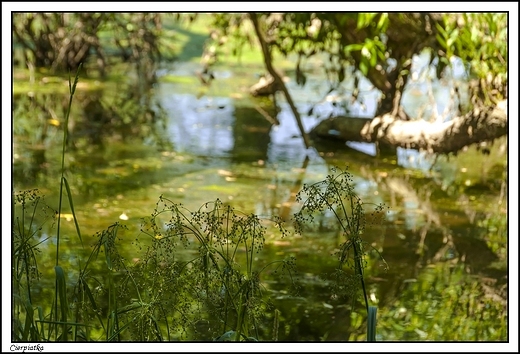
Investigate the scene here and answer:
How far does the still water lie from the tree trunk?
17 centimetres

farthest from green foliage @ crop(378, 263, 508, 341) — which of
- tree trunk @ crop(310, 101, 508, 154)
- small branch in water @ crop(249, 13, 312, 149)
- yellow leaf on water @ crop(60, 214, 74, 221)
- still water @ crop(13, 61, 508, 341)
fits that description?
small branch in water @ crop(249, 13, 312, 149)

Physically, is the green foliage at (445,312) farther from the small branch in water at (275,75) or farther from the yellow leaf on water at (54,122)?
the yellow leaf on water at (54,122)

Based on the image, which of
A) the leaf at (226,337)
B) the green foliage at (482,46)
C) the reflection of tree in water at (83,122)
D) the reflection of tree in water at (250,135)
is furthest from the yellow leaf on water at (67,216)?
the leaf at (226,337)

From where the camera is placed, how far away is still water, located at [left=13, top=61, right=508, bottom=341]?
4.19 m

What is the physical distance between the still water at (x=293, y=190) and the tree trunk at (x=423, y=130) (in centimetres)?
17

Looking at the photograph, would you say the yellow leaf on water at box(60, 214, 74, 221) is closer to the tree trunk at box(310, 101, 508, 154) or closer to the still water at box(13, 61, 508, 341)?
the still water at box(13, 61, 508, 341)

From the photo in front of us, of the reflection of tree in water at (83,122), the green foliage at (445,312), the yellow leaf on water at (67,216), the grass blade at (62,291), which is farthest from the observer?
the reflection of tree in water at (83,122)

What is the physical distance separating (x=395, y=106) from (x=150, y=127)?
249cm

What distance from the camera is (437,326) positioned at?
400 cm

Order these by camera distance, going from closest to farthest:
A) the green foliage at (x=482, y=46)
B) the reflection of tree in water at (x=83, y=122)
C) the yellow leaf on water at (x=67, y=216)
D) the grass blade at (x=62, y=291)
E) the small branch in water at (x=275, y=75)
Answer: the grass blade at (x=62, y=291) < the yellow leaf on water at (x=67, y=216) < the green foliage at (x=482, y=46) < the small branch in water at (x=275, y=75) < the reflection of tree in water at (x=83, y=122)

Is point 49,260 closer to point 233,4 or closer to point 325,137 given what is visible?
point 233,4

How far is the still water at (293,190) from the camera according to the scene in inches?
165

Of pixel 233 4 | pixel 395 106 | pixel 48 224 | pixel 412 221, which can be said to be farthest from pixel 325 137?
pixel 233 4

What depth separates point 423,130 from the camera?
23.4 feet
